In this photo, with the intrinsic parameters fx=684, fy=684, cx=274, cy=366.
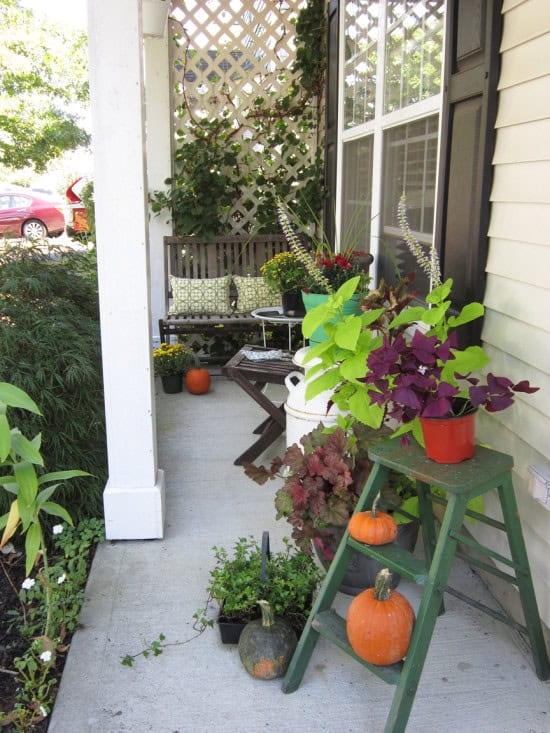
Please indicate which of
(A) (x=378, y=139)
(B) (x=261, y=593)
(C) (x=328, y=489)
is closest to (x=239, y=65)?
(A) (x=378, y=139)

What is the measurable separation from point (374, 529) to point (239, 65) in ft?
14.9

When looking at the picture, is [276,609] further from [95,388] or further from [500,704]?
[95,388]

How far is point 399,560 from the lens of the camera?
175cm

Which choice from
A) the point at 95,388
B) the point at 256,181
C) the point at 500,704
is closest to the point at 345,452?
the point at 500,704

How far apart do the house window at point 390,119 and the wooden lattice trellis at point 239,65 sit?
38.0 inches

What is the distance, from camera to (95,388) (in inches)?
120

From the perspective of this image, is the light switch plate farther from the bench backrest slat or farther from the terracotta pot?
the bench backrest slat

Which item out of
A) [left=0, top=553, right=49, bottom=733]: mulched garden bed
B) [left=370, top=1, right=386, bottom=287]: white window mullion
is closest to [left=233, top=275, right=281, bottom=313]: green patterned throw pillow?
[left=370, top=1, right=386, bottom=287]: white window mullion

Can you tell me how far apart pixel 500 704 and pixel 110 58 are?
237 cm

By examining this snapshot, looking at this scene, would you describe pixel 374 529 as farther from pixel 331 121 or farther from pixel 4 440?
pixel 331 121

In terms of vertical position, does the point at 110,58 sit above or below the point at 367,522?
above

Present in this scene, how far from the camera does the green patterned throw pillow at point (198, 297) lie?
526 cm

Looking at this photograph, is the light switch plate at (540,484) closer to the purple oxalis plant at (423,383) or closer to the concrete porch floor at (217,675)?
the purple oxalis plant at (423,383)

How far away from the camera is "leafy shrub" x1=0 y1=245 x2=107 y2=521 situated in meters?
2.87
